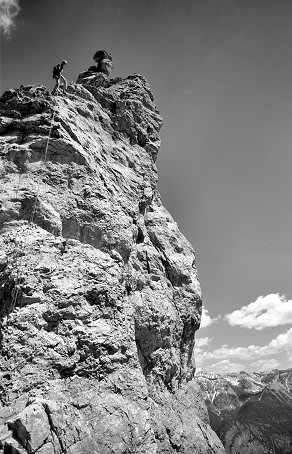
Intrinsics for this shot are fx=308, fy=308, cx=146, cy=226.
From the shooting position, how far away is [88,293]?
2053cm

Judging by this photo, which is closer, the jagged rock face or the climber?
the jagged rock face

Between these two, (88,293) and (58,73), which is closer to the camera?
(88,293)

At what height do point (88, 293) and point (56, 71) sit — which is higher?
point (56, 71)

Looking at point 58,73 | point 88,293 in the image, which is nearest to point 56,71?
point 58,73

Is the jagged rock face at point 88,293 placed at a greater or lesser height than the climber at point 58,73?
lesser

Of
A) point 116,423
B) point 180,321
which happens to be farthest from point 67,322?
point 180,321

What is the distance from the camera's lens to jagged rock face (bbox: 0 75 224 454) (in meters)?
16.3

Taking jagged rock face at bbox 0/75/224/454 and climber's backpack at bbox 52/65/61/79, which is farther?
climber's backpack at bbox 52/65/61/79

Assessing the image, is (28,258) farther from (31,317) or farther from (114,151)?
(114,151)

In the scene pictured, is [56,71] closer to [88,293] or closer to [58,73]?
[58,73]

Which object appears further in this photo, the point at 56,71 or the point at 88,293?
the point at 56,71

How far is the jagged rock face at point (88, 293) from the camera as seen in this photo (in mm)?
16328

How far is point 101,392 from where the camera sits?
708 inches

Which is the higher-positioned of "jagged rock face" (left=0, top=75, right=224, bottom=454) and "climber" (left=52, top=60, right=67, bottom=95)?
"climber" (left=52, top=60, right=67, bottom=95)
